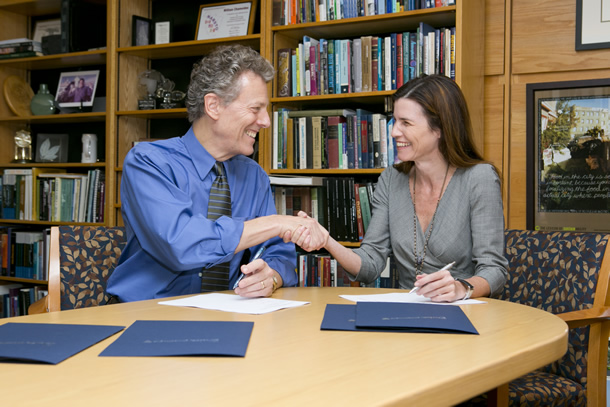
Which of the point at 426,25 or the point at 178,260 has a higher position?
the point at 426,25

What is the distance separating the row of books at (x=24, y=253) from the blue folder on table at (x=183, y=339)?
2.98 m

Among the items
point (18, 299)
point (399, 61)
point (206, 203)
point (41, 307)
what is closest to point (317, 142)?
point (399, 61)

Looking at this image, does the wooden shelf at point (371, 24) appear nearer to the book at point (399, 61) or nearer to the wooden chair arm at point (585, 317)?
the book at point (399, 61)

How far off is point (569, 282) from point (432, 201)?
50cm

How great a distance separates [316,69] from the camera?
316cm

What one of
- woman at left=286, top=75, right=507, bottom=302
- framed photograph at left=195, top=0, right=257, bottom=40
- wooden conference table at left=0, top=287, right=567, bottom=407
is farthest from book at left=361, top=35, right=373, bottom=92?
wooden conference table at left=0, top=287, right=567, bottom=407

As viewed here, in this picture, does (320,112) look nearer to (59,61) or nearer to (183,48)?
(183,48)

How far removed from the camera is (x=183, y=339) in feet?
3.51

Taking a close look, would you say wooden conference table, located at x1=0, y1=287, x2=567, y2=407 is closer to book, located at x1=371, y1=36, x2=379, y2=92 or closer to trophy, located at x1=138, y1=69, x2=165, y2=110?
book, located at x1=371, y1=36, x2=379, y2=92

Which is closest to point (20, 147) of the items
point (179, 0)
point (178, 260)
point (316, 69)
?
point (179, 0)

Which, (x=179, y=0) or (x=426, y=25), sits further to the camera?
(x=179, y=0)

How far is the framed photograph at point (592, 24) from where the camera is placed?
2799 millimetres

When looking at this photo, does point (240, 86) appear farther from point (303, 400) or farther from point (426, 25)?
point (303, 400)

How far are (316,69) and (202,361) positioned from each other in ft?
7.83
